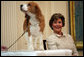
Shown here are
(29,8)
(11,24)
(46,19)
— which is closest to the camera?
(29,8)

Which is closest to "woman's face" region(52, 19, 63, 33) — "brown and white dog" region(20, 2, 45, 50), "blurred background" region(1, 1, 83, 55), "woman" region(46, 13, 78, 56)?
"woman" region(46, 13, 78, 56)

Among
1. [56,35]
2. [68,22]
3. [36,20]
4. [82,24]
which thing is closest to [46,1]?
[68,22]

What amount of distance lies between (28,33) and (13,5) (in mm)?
1080

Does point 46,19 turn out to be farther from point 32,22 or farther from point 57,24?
point 32,22

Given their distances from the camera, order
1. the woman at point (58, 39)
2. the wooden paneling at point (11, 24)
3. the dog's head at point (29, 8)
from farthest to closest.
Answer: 1. the wooden paneling at point (11, 24)
2. the woman at point (58, 39)
3. the dog's head at point (29, 8)

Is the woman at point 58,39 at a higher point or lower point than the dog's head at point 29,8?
lower

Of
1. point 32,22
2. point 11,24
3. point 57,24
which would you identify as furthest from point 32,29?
point 11,24

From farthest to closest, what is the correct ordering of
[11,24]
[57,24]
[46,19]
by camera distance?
[46,19]
[11,24]
[57,24]

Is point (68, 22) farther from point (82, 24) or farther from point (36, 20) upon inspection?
point (36, 20)

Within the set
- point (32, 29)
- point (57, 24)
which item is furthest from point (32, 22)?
point (57, 24)

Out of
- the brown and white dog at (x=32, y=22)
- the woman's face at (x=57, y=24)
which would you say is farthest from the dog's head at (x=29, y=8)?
the woman's face at (x=57, y=24)

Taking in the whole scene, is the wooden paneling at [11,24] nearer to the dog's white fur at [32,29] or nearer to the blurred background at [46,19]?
the blurred background at [46,19]

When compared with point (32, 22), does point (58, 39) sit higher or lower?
lower

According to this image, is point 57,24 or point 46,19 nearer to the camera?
point 57,24
